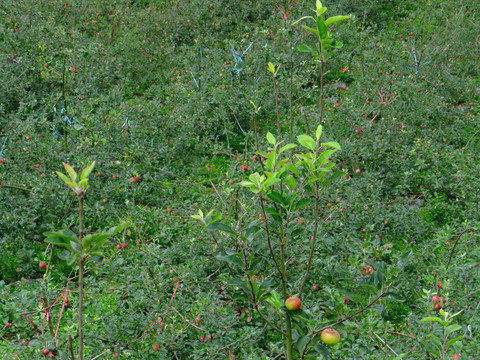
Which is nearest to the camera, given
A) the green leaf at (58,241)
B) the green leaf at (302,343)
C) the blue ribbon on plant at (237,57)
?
the green leaf at (58,241)

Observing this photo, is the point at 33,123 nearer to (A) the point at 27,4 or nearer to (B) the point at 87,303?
(B) the point at 87,303

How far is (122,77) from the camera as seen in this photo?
5758 millimetres

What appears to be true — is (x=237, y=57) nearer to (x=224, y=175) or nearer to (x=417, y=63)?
(x=224, y=175)

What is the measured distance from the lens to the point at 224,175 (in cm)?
448

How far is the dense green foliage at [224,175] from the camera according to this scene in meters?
2.63

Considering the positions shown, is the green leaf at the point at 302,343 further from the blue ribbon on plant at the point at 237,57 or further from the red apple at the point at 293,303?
the blue ribbon on plant at the point at 237,57

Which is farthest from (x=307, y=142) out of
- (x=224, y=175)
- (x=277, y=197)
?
(x=224, y=175)

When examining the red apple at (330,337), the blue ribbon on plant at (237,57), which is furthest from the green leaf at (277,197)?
the blue ribbon on plant at (237,57)

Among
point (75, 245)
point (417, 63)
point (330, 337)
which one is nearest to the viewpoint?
point (75, 245)

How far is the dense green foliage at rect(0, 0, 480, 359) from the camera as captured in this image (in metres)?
2.63

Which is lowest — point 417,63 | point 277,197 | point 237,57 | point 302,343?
point 417,63

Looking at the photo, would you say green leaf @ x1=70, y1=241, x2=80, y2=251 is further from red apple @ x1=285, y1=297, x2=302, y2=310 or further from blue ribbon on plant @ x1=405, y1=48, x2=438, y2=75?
blue ribbon on plant @ x1=405, y1=48, x2=438, y2=75

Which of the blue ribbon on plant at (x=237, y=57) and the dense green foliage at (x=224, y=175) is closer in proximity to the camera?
the dense green foliage at (x=224, y=175)

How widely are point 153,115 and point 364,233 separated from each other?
2.52m
